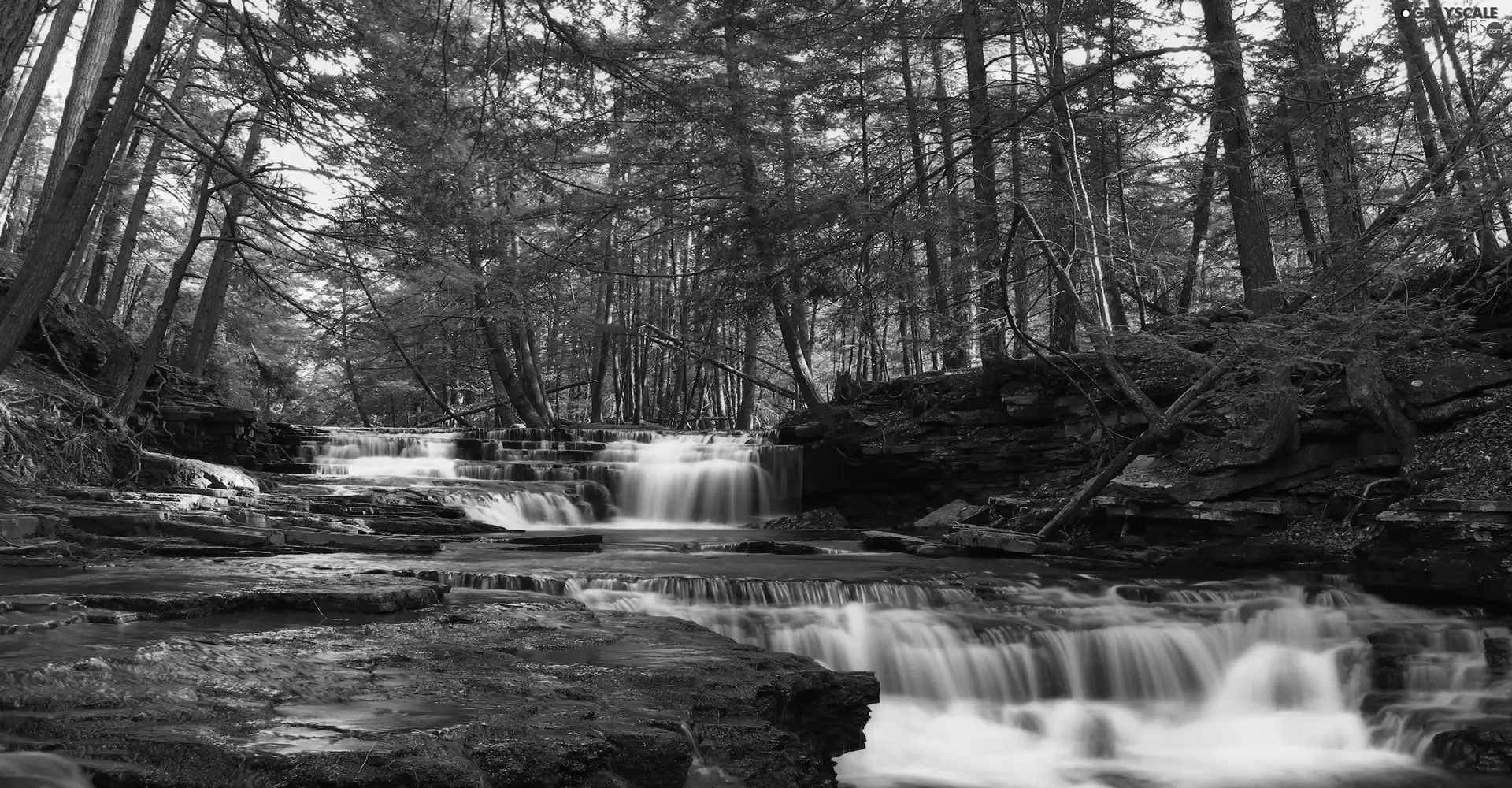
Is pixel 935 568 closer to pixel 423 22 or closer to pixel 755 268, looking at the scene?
pixel 755 268

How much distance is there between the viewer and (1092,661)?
21.2ft

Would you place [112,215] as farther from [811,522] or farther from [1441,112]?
[1441,112]

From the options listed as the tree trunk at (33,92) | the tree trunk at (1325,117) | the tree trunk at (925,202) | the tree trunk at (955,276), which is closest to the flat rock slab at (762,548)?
the tree trunk at (955,276)

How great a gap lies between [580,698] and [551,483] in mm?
11265

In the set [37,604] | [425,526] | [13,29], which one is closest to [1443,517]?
[37,604]

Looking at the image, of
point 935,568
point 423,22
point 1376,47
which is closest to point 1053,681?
point 935,568

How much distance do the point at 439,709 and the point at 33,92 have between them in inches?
392

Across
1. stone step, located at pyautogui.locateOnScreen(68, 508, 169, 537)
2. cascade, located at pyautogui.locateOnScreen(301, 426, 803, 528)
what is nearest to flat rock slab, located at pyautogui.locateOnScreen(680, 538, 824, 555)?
cascade, located at pyautogui.locateOnScreen(301, 426, 803, 528)

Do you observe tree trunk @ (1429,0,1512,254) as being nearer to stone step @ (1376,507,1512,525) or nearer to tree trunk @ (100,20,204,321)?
stone step @ (1376,507,1512,525)

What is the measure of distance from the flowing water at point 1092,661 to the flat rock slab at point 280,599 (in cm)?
116

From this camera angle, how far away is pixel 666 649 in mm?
4590

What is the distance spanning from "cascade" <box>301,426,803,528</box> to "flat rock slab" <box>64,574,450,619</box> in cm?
807

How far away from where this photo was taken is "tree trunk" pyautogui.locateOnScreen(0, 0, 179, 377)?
19.8ft

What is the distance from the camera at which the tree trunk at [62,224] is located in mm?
6047
